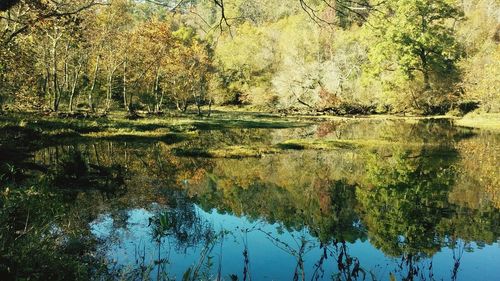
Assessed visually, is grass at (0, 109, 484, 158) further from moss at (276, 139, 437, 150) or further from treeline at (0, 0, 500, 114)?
treeline at (0, 0, 500, 114)

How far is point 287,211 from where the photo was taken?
1284 centimetres

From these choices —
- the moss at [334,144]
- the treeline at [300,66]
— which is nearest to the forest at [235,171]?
the moss at [334,144]

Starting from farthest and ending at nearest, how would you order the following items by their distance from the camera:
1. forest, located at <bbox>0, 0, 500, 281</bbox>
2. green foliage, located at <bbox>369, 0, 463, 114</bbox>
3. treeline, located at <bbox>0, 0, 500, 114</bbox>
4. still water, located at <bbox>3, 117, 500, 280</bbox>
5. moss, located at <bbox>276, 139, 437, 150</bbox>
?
green foliage, located at <bbox>369, 0, 463, 114</bbox>
treeline, located at <bbox>0, 0, 500, 114</bbox>
moss, located at <bbox>276, 139, 437, 150</bbox>
still water, located at <bbox>3, 117, 500, 280</bbox>
forest, located at <bbox>0, 0, 500, 281</bbox>

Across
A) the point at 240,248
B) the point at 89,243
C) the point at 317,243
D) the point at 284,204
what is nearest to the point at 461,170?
the point at 284,204

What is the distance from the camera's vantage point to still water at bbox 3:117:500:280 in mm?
8711

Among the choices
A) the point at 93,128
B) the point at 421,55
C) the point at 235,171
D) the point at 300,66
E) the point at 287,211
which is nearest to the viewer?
the point at 287,211

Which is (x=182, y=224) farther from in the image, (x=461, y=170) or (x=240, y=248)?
(x=461, y=170)

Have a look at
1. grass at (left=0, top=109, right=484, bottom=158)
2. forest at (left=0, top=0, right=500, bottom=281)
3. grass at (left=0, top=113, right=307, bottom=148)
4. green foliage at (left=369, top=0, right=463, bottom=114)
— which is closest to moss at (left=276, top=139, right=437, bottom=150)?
grass at (left=0, top=109, right=484, bottom=158)

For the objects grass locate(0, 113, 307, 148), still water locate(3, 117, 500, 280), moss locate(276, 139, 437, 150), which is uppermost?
grass locate(0, 113, 307, 148)

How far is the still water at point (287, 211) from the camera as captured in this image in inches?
343

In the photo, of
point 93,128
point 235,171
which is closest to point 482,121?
point 235,171

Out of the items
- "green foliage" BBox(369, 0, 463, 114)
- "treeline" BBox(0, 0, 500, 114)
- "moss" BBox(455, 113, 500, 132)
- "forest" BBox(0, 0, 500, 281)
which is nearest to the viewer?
"forest" BBox(0, 0, 500, 281)

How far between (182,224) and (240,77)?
59136 mm

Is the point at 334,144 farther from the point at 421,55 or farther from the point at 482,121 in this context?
the point at 421,55
